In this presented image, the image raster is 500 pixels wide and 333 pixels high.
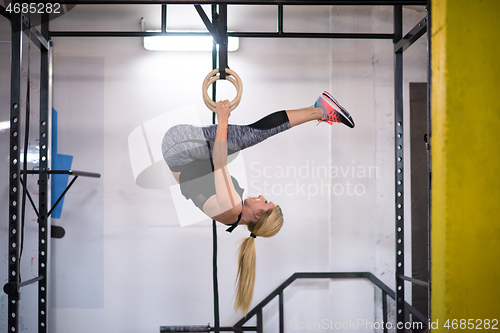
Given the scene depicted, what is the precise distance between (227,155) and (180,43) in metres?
1.33

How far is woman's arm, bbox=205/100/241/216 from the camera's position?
5.07 ft

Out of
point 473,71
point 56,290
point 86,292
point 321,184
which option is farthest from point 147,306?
point 473,71

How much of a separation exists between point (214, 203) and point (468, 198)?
1173mm

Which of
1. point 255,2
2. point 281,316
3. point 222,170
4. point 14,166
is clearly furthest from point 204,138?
point 281,316

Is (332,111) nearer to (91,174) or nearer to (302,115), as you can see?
(302,115)

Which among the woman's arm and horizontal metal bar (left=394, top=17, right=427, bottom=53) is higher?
horizontal metal bar (left=394, top=17, right=427, bottom=53)

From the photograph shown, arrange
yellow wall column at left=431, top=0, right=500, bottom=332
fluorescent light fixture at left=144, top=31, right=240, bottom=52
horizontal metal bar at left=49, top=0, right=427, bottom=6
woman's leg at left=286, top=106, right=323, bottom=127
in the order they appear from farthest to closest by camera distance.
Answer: fluorescent light fixture at left=144, top=31, right=240, bottom=52, woman's leg at left=286, top=106, right=323, bottom=127, horizontal metal bar at left=49, top=0, right=427, bottom=6, yellow wall column at left=431, top=0, right=500, bottom=332

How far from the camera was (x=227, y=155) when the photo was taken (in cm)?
173

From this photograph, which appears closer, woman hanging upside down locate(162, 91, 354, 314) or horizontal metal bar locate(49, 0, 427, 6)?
horizontal metal bar locate(49, 0, 427, 6)

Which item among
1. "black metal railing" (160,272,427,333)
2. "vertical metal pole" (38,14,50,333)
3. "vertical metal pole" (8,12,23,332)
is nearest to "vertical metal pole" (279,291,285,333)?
"black metal railing" (160,272,427,333)

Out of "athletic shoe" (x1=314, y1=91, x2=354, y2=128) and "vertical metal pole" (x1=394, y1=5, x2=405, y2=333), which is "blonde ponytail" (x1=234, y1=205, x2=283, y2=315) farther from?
"vertical metal pole" (x1=394, y1=5, x2=405, y2=333)

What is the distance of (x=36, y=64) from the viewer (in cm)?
269

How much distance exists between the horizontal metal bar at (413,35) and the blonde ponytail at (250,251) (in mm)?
1222

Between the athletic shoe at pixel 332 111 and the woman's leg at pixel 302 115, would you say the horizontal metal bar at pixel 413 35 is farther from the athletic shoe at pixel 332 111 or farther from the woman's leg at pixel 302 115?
the woman's leg at pixel 302 115
